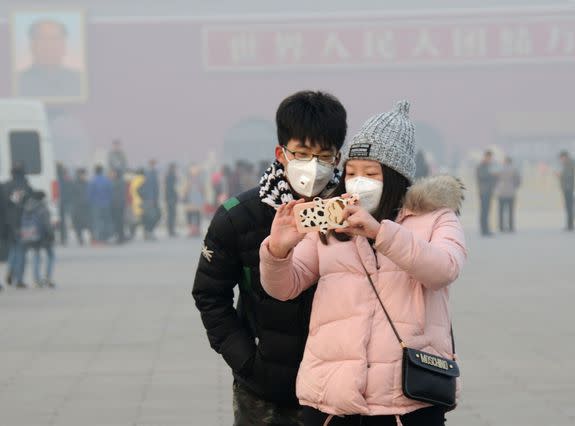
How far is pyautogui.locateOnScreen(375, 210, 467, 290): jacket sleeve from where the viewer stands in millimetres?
3445

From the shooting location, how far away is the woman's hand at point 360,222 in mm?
3406

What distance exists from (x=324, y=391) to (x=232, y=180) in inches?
958

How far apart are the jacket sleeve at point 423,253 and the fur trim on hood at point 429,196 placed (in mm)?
85

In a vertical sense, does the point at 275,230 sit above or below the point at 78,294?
above

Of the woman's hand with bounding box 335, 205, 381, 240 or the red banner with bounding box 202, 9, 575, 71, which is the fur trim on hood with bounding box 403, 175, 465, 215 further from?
the red banner with bounding box 202, 9, 575, 71

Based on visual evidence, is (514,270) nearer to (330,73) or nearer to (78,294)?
(78,294)

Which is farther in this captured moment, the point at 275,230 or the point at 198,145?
the point at 198,145

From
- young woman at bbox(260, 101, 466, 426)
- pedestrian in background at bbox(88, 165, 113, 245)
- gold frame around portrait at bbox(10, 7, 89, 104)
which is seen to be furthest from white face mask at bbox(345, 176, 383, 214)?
gold frame around portrait at bbox(10, 7, 89, 104)

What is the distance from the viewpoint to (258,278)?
405 centimetres

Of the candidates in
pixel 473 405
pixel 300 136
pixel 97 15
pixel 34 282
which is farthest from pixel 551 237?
pixel 97 15

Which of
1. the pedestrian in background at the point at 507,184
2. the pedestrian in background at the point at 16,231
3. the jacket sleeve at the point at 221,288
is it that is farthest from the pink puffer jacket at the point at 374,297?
the pedestrian in background at the point at 507,184

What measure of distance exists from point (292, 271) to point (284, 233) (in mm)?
145

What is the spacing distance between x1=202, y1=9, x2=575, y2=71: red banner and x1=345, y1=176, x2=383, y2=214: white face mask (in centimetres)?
4212

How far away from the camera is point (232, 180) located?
27.8 metres
